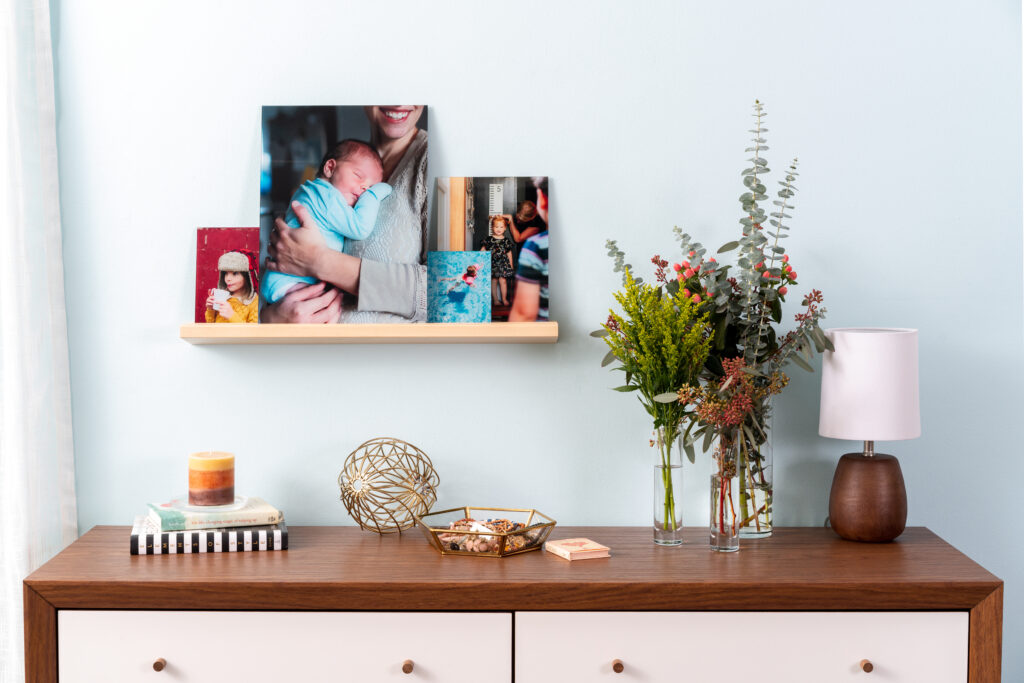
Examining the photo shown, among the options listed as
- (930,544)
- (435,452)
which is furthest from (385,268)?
(930,544)

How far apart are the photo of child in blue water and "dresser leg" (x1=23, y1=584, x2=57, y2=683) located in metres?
0.91

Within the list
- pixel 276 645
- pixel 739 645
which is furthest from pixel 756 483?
pixel 276 645

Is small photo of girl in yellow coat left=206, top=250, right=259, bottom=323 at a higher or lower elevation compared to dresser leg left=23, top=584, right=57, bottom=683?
higher

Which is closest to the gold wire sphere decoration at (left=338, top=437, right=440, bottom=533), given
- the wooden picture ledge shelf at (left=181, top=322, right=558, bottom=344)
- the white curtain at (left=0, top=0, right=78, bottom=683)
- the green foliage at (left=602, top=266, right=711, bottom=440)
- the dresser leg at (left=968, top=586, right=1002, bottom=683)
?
the wooden picture ledge shelf at (left=181, top=322, right=558, bottom=344)

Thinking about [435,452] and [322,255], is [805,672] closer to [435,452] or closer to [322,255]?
[435,452]

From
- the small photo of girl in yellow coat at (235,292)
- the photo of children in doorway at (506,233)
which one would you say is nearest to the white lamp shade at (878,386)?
the photo of children in doorway at (506,233)

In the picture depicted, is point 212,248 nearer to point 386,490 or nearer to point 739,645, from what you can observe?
point 386,490

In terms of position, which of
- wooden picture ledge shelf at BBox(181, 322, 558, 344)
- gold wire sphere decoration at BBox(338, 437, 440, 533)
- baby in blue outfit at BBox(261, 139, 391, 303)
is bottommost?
gold wire sphere decoration at BBox(338, 437, 440, 533)

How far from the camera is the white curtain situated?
5.54ft

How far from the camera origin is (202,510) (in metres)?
1.62

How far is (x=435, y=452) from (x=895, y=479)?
98 cm

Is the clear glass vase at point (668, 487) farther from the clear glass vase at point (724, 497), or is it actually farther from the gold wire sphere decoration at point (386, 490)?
the gold wire sphere decoration at point (386, 490)

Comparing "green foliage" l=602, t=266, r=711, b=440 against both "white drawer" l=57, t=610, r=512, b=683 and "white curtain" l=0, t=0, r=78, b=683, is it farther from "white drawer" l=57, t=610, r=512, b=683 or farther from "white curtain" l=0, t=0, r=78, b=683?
"white curtain" l=0, t=0, r=78, b=683

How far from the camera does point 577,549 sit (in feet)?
5.12
